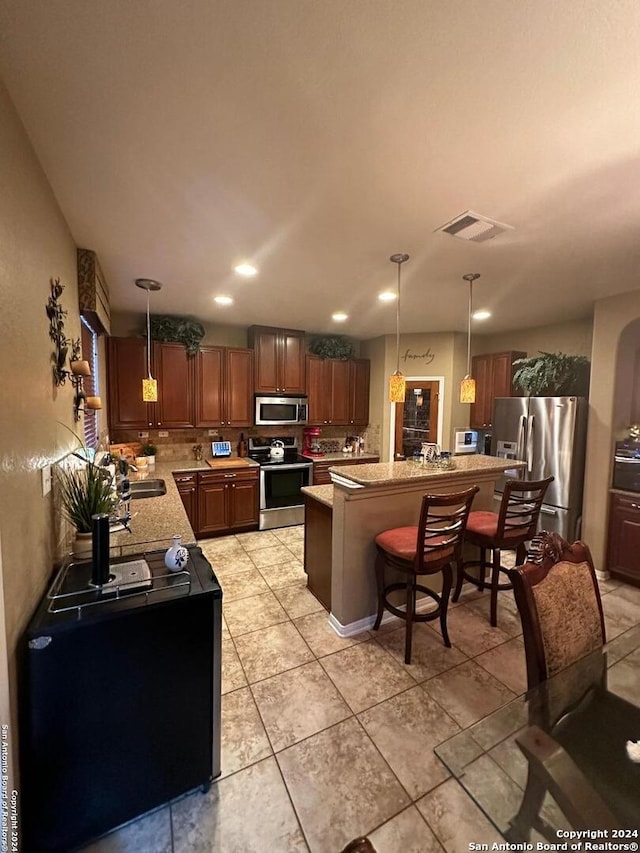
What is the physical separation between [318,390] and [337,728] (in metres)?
3.96

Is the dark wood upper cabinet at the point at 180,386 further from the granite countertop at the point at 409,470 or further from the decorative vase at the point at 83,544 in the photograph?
the decorative vase at the point at 83,544

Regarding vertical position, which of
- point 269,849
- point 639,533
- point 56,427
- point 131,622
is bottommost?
point 269,849

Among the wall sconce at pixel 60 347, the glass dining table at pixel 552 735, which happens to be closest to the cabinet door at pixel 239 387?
the wall sconce at pixel 60 347

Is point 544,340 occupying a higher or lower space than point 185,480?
higher

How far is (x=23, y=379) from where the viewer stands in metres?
1.29

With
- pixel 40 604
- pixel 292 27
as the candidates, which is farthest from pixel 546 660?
pixel 292 27

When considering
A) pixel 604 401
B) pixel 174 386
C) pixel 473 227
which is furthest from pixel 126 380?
pixel 604 401

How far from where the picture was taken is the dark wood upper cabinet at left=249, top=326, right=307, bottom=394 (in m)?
4.71

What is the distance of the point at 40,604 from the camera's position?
4.42ft

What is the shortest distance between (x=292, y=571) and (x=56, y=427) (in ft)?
8.11

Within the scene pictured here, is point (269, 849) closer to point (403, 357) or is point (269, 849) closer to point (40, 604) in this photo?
point (40, 604)

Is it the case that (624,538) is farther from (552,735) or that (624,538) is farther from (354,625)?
(552,735)

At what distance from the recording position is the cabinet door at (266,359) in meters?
4.70

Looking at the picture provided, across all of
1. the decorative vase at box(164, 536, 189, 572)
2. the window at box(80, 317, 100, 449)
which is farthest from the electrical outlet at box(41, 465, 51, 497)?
the window at box(80, 317, 100, 449)
